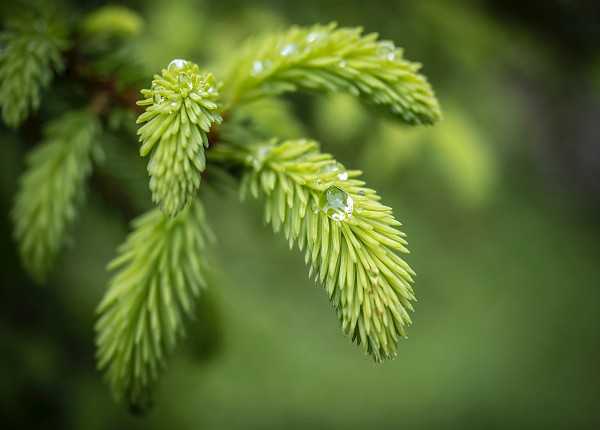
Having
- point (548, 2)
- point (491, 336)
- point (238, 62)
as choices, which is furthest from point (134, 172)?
point (491, 336)

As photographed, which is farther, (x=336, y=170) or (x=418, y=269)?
(x=418, y=269)

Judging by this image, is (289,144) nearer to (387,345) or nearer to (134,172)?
(387,345)

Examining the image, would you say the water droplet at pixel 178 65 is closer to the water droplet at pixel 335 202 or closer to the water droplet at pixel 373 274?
the water droplet at pixel 335 202

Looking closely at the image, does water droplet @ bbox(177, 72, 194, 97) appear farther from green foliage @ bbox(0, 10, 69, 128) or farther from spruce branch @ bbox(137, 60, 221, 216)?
green foliage @ bbox(0, 10, 69, 128)

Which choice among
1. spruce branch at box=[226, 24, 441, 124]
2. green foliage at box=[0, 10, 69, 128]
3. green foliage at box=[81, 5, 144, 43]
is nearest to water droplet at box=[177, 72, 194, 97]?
spruce branch at box=[226, 24, 441, 124]

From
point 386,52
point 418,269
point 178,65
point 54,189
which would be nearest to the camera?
point 178,65

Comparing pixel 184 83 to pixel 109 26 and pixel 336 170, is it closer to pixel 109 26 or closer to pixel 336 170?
pixel 336 170

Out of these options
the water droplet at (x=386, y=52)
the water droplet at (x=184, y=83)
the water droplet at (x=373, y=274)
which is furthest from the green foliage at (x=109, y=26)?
the water droplet at (x=373, y=274)

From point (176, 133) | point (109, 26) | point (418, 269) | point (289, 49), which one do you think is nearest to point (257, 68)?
point (289, 49)
